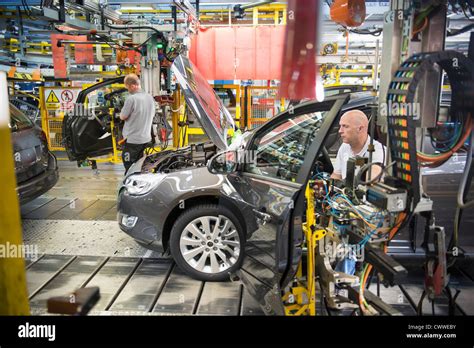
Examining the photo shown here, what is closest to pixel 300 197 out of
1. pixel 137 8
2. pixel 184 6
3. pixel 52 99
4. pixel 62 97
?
pixel 184 6

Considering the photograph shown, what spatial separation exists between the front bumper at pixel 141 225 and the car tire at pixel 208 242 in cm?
17

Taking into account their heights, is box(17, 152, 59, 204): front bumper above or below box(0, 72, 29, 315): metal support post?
below

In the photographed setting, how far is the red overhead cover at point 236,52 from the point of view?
669 centimetres

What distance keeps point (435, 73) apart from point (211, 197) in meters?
2.03

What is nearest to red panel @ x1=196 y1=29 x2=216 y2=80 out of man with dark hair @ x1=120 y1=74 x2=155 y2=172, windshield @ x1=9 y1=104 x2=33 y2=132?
man with dark hair @ x1=120 y1=74 x2=155 y2=172

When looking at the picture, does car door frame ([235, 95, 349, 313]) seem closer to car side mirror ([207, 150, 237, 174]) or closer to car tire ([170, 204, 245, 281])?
car side mirror ([207, 150, 237, 174])

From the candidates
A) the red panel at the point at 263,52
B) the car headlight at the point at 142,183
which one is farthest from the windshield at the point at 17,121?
the red panel at the point at 263,52

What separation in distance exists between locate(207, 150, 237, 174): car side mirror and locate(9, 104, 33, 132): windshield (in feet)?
9.43

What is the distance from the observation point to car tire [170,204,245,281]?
11.5 feet

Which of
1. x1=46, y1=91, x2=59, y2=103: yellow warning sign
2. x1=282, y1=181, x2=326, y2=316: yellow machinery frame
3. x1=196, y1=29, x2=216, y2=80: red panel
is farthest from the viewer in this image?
x1=46, y1=91, x2=59, y2=103: yellow warning sign

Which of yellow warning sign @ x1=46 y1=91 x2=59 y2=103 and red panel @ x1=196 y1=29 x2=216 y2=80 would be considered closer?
red panel @ x1=196 y1=29 x2=216 y2=80

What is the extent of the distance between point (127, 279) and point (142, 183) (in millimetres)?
900

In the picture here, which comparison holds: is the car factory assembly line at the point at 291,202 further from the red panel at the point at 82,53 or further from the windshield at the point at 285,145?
the red panel at the point at 82,53
